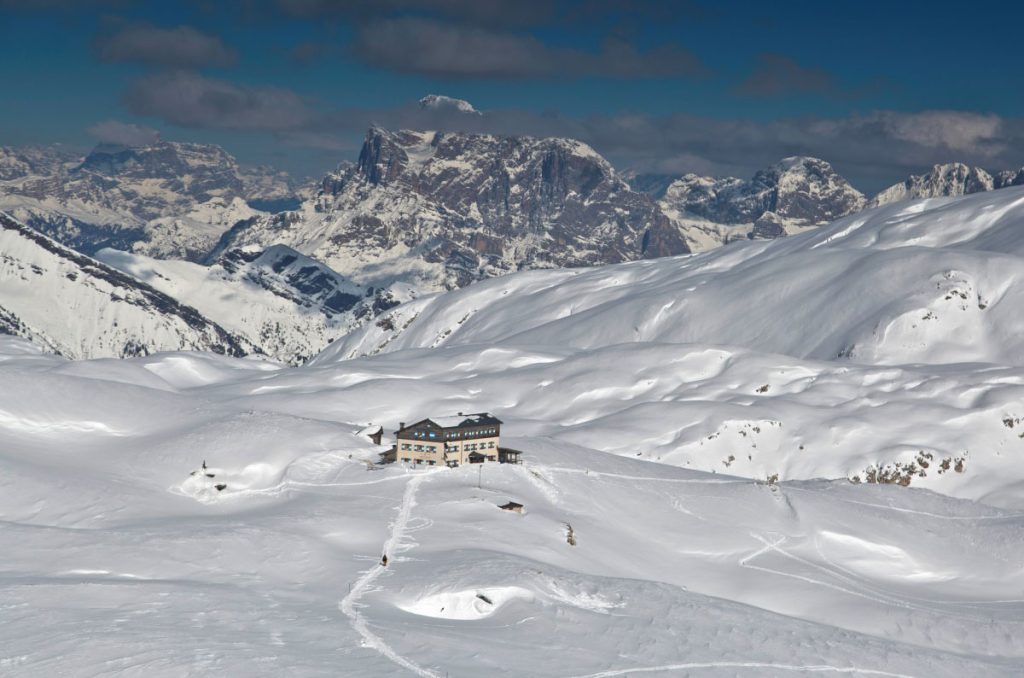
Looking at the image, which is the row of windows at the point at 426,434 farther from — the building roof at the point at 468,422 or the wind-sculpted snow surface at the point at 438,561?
the wind-sculpted snow surface at the point at 438,561

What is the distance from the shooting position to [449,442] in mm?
113750

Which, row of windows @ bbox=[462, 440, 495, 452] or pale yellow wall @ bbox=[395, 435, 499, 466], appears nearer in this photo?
pale yellow wall @ bbox=[395, 435, 499, 466]

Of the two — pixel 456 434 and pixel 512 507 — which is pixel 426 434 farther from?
pixel 512 507

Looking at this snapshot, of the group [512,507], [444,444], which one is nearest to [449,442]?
[444,444]

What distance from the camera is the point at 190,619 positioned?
206 ft

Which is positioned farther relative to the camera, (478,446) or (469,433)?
(478,446)

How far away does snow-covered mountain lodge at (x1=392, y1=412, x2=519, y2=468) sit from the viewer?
113m

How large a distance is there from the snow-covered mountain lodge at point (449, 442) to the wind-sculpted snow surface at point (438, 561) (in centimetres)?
296

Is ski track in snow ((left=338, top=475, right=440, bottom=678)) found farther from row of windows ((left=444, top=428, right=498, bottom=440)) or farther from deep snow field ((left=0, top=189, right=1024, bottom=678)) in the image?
row of windows ((left=444, top=428, right=498, bottom=440))

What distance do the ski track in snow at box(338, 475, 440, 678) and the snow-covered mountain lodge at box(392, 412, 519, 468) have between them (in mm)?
4401

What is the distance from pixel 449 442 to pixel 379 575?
37051 millimetres

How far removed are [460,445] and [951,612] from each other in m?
50.1

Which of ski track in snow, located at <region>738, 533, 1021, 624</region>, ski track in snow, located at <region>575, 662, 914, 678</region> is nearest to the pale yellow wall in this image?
ski track in snow, located at <region>738, 533, 1021, 624</region>

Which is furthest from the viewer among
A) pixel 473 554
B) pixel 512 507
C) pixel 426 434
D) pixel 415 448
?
pixel 415 448
